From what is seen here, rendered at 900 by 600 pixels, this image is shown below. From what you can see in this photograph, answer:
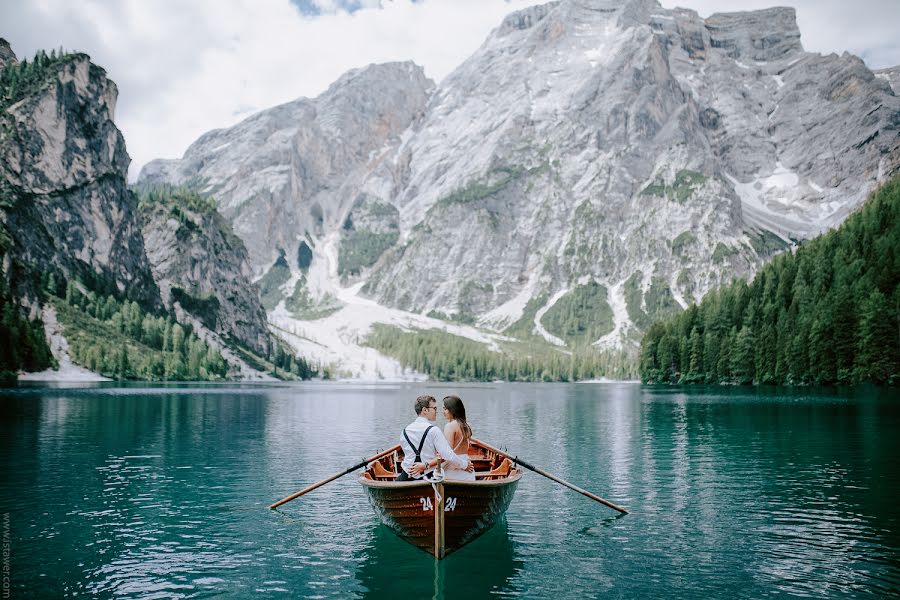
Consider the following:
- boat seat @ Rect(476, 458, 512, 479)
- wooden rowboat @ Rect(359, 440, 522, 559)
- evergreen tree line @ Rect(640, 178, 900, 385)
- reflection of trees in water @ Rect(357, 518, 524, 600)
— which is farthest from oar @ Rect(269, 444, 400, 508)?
evergreen tree line @ Rect(640, 178, 900, 385)

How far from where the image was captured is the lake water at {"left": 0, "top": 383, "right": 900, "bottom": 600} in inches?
862

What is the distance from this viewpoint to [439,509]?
23.3 meters

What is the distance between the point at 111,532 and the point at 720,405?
87.0 m

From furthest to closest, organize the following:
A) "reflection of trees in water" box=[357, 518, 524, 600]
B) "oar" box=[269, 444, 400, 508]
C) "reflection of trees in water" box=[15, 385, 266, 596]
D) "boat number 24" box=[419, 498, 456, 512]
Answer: "oar" box=[269, 444, 400, 508]
"boat number 24" box=[419, 498, 456, 512]
"reflection of trees in water" box=[15, 385, 266, 596]
"reflection of trees in water" box=[357, 518, 524, 600]

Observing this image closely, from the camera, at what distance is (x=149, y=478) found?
40438 millimetres

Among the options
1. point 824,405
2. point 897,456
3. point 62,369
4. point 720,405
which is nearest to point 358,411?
point 720,405

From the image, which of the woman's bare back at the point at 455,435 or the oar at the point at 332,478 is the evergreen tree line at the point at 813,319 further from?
the woman's bare back at the point at 455,435

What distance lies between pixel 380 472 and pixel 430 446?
282 inches

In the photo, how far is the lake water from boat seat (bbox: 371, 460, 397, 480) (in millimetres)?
2132

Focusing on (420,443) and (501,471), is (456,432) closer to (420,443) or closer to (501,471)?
(420,443)

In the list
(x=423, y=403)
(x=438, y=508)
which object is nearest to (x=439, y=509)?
(x=438, y=508)

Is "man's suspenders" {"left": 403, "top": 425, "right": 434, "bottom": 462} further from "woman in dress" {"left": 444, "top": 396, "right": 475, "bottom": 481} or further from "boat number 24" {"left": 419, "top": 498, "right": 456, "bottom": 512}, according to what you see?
"boat number 24" {"left": 419, "top": 498, "right": 456, "bottom": 512}

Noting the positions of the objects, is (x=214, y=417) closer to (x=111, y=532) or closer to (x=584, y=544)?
(x=111, y=532)

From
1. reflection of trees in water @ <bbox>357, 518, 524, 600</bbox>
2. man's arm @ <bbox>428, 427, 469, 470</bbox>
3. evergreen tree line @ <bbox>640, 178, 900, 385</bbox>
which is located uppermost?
evergreen tree line @ <bbox>640, 178, 900, 385</bbox>
